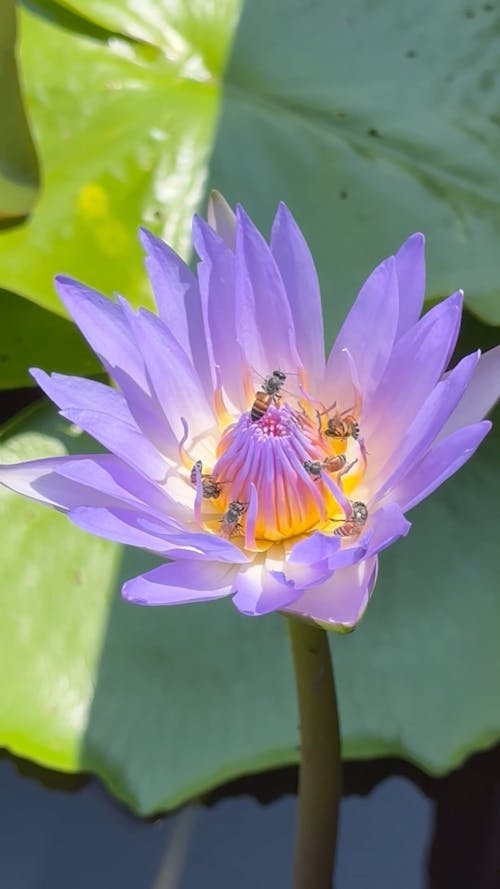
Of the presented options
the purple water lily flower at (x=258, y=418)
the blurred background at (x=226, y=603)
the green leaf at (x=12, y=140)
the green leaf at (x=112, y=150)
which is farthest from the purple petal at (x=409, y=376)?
the green leaf at (x=12, y=140)

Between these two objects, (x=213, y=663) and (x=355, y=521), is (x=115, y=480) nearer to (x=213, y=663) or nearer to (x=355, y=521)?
(x=355, y=521)

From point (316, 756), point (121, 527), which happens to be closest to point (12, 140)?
point (121, 527)

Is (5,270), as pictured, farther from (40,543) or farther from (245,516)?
(245,516)

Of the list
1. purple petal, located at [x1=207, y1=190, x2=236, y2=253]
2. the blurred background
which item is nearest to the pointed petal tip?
purple petal, located at [x1=207, y1=190, x2=236, y2=253]

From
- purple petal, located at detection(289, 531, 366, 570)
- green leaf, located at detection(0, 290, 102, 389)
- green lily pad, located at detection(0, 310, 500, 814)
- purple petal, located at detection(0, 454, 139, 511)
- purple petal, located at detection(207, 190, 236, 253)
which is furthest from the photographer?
green leaf, located at detection(0, 290, 102, 389)

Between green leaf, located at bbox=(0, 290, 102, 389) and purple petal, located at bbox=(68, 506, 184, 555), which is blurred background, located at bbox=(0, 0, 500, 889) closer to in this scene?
green leaf, located at bbox=(0, 290, 102, 389)

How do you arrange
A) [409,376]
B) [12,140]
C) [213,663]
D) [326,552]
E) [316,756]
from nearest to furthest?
[326,552], [409,376], [316,756], [213,663], [12,140]
